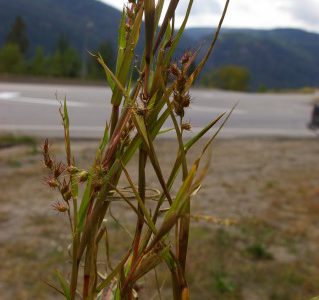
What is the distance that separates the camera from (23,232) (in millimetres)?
3582

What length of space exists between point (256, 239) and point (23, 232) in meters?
1.62

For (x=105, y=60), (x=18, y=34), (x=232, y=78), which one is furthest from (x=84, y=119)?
(x=232, y=78)

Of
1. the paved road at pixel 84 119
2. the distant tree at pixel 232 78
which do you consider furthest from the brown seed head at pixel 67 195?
the distant tree at pixel 232 78

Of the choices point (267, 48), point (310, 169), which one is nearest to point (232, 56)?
point (267, 48)

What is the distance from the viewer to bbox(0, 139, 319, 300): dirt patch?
299 centimetres

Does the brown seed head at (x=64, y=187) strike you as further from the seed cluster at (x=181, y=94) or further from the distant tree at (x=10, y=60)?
the distant tree at (x=10, y=60)

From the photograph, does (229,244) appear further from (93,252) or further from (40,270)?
(93,252)

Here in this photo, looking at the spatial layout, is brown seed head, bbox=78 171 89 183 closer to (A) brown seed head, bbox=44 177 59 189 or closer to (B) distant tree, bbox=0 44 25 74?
(A) brown seed head, bbox=44 177 59 189

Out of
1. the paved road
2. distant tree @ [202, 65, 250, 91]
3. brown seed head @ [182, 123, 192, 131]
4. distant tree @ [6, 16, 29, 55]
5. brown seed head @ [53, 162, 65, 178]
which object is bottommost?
distant tree @ [202, 65, 250, 91]

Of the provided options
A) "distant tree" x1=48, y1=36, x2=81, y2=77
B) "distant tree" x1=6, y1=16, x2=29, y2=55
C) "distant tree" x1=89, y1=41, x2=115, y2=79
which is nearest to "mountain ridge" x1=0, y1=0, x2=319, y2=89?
"distant tree" x1=6, y1=16, x2=29, y2=55

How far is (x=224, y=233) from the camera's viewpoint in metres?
3.71

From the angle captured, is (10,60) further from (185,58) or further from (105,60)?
(185,58)

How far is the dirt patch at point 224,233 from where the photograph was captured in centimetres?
299

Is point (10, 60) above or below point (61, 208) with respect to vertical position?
below
